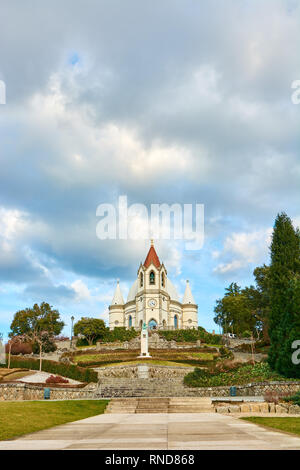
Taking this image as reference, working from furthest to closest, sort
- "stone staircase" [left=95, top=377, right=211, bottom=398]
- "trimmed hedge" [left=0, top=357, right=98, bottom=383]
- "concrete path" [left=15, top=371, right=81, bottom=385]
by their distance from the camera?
"trimmed hedge" [left=0, top=357, right=98, bottom=383], "concrete path" [left=15, top=371, right=81, bottom=385], "stone staircase" [left=95, top=377, right=211, bottom=398]

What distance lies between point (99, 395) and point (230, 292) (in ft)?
208

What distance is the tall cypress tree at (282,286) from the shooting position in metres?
25.9

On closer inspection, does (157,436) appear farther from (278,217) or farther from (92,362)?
(92,362)

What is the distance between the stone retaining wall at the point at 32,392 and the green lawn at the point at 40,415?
708cm

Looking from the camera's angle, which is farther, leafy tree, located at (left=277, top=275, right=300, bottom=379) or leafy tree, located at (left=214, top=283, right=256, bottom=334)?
leafy tree, located at (left=214, top=283, right=256, bottom=334)

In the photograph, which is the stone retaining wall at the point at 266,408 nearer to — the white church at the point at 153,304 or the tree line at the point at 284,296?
the tree line at the point at 284,296

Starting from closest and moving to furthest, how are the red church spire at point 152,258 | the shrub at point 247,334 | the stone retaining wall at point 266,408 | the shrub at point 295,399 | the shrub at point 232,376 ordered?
the stone retaining wall at point 266,408
the shrub at point 295,399
the shrub at point 232,376
the shrub at point 247,334
the red church spire at point 152,258

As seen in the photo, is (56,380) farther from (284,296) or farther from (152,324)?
(152,324)

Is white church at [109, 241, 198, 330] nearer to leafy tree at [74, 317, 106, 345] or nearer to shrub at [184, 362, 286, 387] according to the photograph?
leafy tree at [74, 317, 106, 345]

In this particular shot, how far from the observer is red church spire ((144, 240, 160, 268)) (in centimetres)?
8572

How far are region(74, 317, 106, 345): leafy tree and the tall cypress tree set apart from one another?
40754 millimetres

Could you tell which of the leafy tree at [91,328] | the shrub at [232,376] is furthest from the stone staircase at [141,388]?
the leafy tree at [91,328]

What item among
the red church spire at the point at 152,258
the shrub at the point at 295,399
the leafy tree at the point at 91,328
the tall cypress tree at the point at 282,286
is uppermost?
the red church spire at the point at 152,258

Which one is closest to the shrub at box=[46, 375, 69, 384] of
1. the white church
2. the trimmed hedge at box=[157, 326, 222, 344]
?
the trimmed hedge at box=[157, 326, 222, 344]
